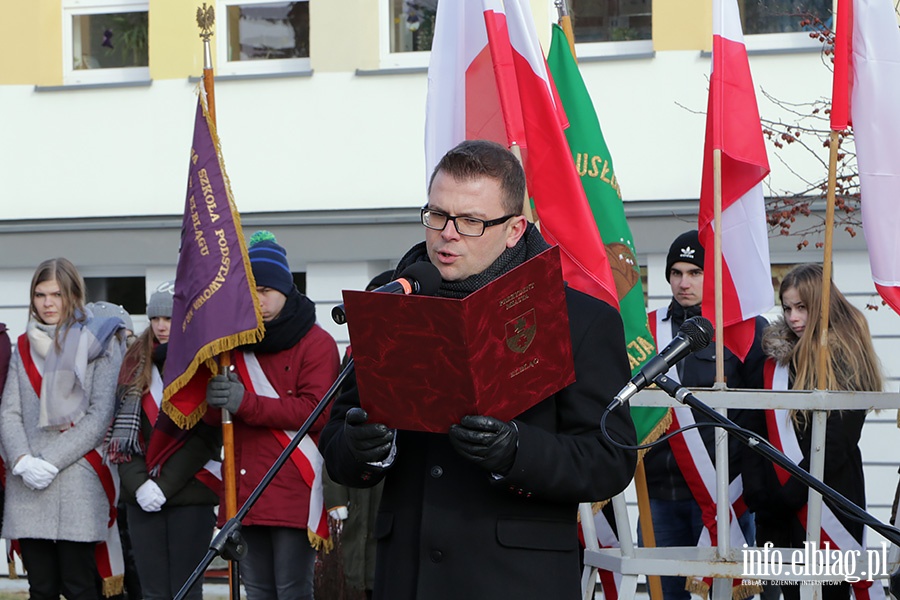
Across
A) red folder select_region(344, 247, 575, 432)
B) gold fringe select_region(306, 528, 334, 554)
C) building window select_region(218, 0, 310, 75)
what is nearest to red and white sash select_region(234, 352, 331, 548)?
gold fringe select_region(306, 528, 334, 554)

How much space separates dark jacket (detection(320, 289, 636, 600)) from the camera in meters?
2.94

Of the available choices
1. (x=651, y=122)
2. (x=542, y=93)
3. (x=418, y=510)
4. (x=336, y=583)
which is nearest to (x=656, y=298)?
(x=651, y=122)

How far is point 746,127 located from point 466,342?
8.51 feet

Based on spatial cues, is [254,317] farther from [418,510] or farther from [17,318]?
[17,318]

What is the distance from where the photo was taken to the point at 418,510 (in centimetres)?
304

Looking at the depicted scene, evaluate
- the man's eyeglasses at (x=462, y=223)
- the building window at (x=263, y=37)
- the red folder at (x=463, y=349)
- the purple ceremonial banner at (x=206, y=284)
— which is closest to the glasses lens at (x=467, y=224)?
the man's eyeglasses at (x=462, y=223)

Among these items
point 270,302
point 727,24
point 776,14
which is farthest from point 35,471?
point 776,14

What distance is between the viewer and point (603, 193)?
541cm

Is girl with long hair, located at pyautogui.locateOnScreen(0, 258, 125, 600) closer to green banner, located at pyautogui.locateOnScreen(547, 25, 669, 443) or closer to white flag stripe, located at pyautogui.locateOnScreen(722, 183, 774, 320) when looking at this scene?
green banner, located at pyautogui.locateOnScreen(547, 25, 669, 443)

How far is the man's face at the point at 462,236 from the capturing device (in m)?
2.99

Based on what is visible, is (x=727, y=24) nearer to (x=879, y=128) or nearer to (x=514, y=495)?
(x=879, y=128)

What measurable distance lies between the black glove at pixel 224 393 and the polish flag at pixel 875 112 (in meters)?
2.71

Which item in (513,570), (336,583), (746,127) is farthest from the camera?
(336,583)

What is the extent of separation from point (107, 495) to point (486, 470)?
4349 millimetres
